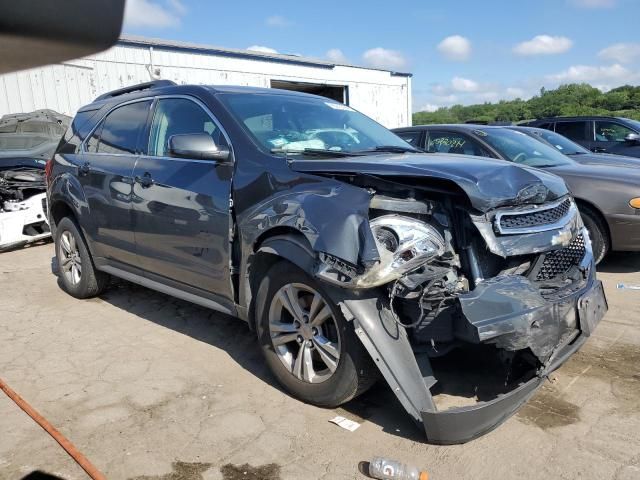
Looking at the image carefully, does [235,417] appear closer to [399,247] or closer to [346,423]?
[346,423]

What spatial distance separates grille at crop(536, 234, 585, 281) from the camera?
10.1 ft

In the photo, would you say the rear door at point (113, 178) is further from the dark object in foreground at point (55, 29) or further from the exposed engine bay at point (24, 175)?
the exposed engine bay at point (24, 175)

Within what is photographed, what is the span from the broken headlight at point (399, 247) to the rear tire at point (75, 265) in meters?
3.50

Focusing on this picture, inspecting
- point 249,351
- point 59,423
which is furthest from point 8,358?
point 249,351

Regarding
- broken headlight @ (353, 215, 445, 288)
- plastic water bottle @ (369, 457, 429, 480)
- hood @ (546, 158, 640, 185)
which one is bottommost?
plastic water bottle @ (369, 457, 429, 480)

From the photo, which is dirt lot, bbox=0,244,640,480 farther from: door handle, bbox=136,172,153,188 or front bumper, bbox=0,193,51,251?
front bumper, bbox=0,193,51,251

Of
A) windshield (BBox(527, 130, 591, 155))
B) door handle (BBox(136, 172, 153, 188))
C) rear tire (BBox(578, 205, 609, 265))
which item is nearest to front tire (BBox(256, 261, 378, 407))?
door handle (BBox(136, 172, 153, 188))

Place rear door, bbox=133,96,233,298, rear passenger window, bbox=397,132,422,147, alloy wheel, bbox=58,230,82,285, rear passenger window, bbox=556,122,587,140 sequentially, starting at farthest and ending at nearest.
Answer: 1. rear passenger window, bbox=556,122,587,140
2. rear passenger window, bbox=397,132,422,147
3. alloy wheel, bbox=58,230,82,285
4. rear door, bbox=133,96,233,298

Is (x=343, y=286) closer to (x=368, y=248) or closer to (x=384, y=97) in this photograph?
(x=368, y=248)

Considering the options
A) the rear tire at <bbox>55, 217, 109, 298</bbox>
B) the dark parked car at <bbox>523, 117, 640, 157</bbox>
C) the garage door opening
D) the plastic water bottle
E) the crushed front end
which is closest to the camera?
the plastic water bottle

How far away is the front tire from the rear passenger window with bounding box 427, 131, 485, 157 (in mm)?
3862

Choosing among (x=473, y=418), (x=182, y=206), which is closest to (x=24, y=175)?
(x=182, y=206)

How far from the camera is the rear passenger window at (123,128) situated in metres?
4.43

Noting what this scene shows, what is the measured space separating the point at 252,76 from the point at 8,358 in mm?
16343
